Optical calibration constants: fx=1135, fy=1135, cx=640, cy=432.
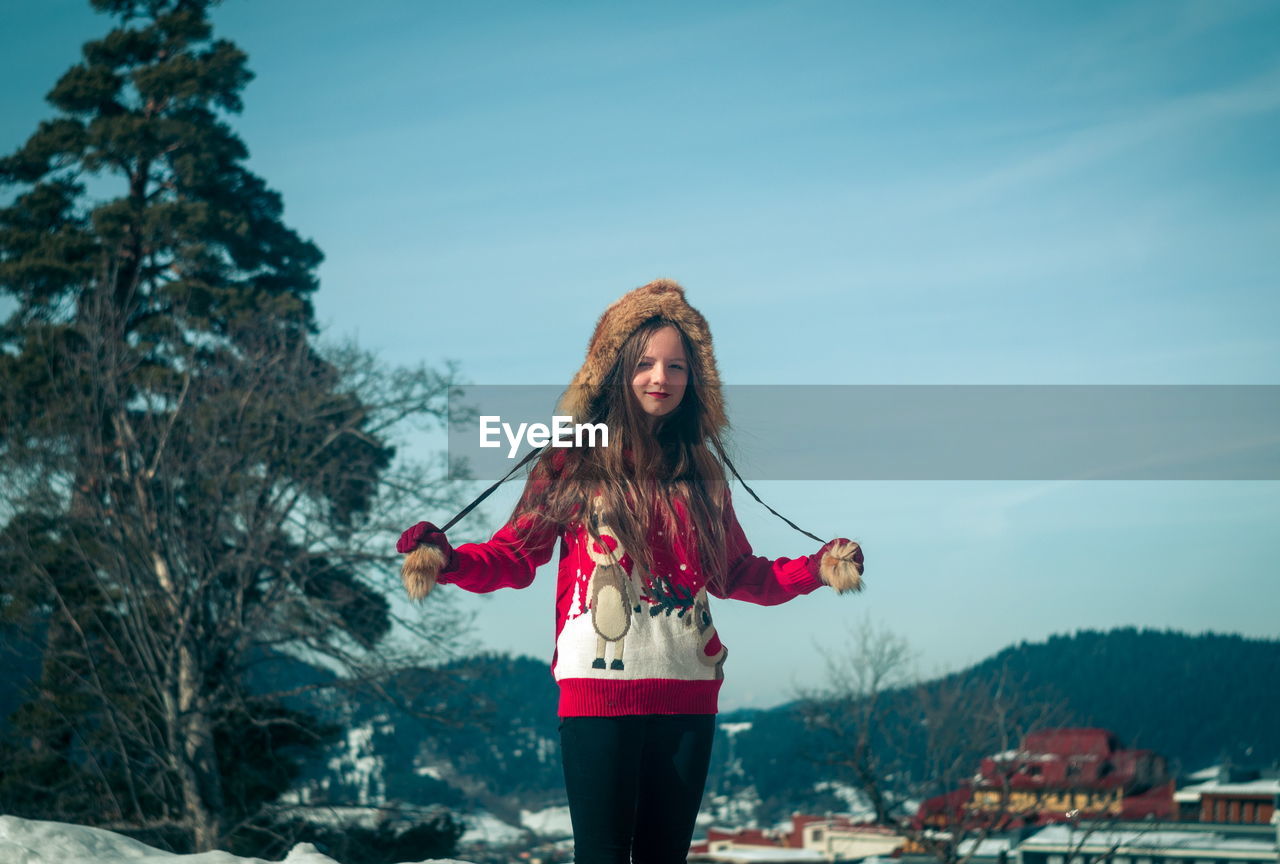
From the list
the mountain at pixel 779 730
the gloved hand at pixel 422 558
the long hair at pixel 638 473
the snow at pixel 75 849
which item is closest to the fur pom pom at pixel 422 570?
the gloved hand at pixel 422 558

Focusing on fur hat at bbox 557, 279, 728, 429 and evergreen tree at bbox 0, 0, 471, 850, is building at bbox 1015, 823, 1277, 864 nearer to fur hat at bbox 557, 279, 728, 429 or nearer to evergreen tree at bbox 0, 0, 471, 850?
evergreen tree at bbox 0, 0, 471, 850

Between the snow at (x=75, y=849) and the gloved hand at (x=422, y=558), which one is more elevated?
the gloved hand at (x=422, y=558)

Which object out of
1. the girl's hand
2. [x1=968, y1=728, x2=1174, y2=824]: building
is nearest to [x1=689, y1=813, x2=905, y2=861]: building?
[x1=968, y1=728, x2=1174, y2=824]: building

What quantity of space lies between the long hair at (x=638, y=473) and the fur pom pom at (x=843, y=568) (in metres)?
0.22

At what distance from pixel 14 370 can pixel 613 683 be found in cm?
1301

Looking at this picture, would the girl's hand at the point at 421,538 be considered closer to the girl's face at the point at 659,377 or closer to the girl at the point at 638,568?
the girl at the point at 638,568

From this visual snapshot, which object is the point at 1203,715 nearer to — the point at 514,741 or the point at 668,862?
the point at 514,741

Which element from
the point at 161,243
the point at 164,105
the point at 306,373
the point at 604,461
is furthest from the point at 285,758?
the point at 604,461

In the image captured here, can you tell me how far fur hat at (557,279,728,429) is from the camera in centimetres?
255

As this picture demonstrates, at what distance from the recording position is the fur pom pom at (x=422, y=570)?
214 centimetres

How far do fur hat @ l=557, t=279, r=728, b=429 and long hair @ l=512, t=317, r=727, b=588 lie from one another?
0.05ft

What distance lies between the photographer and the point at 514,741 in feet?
46.2

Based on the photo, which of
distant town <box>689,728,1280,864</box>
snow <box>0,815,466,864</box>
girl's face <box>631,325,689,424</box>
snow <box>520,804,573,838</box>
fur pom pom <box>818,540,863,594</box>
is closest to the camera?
fur pom pom <box>818,540,863,594</box>

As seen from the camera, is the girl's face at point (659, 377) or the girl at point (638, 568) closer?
the girl at point (638, 568)
